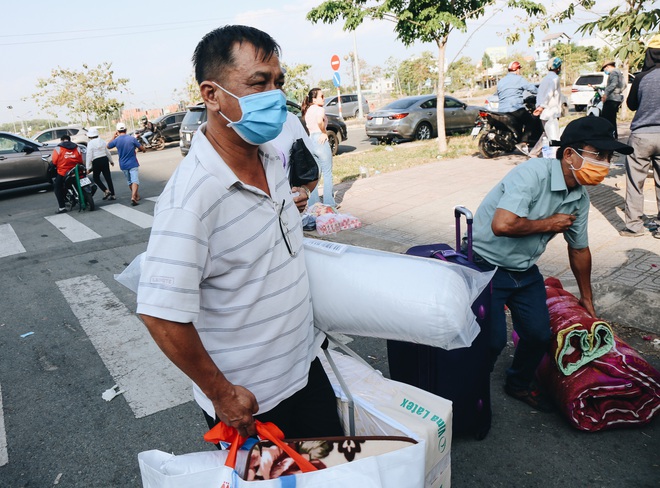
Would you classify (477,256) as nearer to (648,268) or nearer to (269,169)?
(269,169)

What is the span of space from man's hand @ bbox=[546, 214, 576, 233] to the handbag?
1271 millimetres

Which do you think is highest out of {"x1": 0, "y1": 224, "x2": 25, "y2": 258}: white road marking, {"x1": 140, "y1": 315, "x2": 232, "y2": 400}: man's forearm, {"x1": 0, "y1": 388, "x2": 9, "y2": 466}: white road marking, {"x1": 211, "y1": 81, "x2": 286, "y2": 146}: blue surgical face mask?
{"x1": 211, "y1": 81, "x2": 286, "y2": 146}: blue surgical face mask

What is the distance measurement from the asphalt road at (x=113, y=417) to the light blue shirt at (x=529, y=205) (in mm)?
963

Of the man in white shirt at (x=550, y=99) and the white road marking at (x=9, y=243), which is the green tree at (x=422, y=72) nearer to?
the man in white shirt at (x=550, y=99)

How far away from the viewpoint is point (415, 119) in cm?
1568

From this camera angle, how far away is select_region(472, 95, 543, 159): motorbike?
10773 mm

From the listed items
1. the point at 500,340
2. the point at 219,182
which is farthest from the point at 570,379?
the point at 219,182

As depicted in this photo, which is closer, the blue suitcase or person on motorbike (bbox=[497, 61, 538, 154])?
the blue suitcase

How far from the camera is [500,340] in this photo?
280 centimetres

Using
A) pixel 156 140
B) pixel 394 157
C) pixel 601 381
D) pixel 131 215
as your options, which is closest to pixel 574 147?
pixel 601 381

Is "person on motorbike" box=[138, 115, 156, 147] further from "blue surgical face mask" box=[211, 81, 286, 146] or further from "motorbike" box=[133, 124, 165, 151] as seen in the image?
"blue surgical face mask" box=[211, 81, 286, 146]

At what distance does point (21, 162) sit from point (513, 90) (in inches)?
455

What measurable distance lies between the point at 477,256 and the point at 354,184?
715 centimetres

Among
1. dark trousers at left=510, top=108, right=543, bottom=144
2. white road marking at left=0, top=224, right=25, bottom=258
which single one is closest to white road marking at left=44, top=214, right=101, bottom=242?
white road marking at left=0, top=224, right=25, bottom=258
